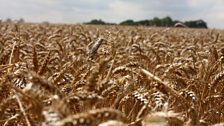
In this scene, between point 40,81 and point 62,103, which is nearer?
point 62,103

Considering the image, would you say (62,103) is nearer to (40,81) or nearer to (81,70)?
(40,81)

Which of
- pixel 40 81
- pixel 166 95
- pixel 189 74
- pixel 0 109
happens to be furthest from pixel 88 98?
pixel 189 74

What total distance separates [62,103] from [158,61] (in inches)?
131

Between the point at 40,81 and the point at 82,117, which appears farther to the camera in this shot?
the point at 40,81

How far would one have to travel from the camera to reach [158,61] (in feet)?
15.2

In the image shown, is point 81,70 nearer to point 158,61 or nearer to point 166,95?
point 166,95

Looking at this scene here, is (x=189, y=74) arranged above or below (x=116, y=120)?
below

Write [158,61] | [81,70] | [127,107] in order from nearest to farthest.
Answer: [127,107], [81,70], [158,61]

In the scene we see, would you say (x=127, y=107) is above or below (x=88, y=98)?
below

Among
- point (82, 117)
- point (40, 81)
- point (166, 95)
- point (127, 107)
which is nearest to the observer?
point (82, 117)

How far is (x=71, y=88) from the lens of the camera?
2711 mm

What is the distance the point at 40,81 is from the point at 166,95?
44.7 inches

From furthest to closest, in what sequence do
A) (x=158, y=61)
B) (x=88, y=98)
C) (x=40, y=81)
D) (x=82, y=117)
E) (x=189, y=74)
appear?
(x=158, y=61) < (x=189, y=74) < (x=88, y=98) < (x=40, y=81) < (x=82, y=117)

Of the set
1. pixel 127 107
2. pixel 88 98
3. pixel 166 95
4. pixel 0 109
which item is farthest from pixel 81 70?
pixel 88 98
